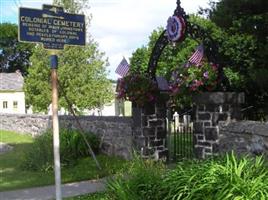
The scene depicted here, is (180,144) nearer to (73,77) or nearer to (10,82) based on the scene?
(73,77)

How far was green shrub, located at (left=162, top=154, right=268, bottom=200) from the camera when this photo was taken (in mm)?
5438

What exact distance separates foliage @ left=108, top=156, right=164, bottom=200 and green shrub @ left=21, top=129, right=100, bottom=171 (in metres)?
5.72

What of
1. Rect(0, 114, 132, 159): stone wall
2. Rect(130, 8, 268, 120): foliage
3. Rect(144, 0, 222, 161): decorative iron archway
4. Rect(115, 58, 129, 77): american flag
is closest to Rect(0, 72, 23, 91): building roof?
Rect(130, 8, 268, 120): foliage

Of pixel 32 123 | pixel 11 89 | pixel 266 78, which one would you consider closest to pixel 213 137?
pixel 266 78

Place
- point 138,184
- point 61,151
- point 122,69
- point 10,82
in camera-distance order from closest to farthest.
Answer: point 138,184 < point 122,69 < point 61,151 < point 10,82

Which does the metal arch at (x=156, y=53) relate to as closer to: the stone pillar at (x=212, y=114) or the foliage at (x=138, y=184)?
the stone pillar at (x=212, y=114)

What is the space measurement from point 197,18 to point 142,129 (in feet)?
74.6

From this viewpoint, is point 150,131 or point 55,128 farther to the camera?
point 150,131

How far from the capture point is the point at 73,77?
Result: 3048 centimetres

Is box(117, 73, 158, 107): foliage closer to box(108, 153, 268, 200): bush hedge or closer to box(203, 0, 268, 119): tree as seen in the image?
box(203, 0, 268, 119): tree

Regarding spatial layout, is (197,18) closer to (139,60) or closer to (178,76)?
(139,60)

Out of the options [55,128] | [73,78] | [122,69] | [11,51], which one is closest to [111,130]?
[122,69]

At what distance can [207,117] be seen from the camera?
36.0 ft

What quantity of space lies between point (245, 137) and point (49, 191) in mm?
3939
